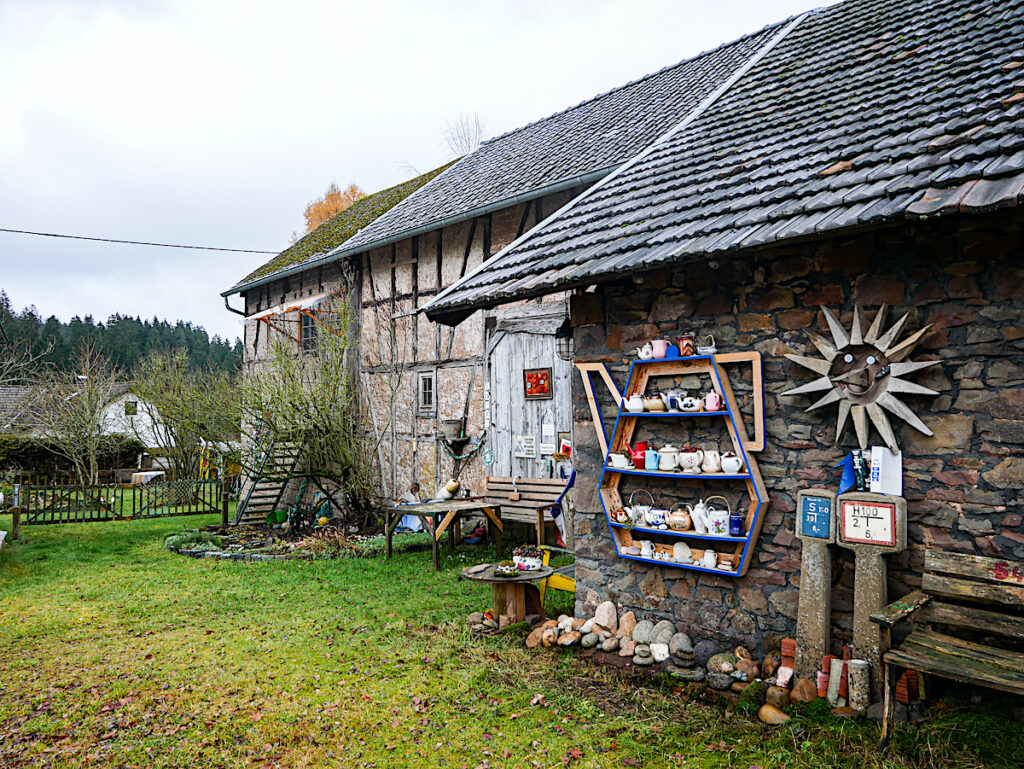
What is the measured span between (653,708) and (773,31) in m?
9.78

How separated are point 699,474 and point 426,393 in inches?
280

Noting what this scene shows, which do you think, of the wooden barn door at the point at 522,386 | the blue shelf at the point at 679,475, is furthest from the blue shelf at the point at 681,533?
the wooden barn door at the point at 522,386

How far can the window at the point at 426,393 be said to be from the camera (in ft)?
35.1

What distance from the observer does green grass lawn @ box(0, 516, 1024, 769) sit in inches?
128

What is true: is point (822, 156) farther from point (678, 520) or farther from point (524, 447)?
point (524, 447)

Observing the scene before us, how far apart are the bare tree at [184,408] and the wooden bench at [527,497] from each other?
7.40 m

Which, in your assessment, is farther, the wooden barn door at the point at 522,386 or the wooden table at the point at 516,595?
the wooden barn door at the point at 522,386

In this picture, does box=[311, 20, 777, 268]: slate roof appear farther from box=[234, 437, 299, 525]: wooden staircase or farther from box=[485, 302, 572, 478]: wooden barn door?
box=[234, 437, 299, 525]: wooden staircase

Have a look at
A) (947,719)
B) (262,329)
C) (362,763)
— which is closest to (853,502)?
(947,719)

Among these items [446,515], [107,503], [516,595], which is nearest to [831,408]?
[516,595]

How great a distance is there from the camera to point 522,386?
898cm

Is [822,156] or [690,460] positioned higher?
[822,156]

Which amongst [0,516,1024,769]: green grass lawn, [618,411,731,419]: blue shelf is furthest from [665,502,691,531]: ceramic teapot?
[0,516,1024,769]: green grass lawn

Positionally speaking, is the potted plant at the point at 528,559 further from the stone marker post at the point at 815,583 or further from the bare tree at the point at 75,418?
the bare tree at the point at 75,418
